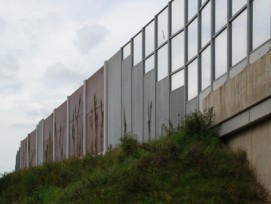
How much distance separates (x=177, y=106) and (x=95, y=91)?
13.6 m

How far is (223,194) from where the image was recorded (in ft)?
50.1

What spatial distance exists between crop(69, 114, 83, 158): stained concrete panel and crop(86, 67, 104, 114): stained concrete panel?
59.8 inches

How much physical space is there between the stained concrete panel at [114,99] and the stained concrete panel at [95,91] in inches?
48.8

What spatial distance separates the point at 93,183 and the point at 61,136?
26.7 m

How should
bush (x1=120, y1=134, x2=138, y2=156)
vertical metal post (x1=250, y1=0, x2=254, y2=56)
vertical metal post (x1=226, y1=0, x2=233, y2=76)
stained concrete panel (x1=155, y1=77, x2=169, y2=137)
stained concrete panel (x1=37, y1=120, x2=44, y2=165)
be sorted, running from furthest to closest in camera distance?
stained concrete panel (x1=37, y1=120, x2=44, y2=165) → stained concrete panel (x1=155, y1=77, x2=169, y2=137) → bush (x1=120, y1=134, x2=138, y2=156) → vertical metal post (x1=226, y1=0, x2=233, y2=76) → vertical metal post (x1=250, y1=0, x2=254, y2=56)

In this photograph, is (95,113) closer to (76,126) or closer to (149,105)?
(76,126)

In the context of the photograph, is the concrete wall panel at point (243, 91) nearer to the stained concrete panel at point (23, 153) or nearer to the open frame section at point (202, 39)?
the open frame section at point (202, 39)

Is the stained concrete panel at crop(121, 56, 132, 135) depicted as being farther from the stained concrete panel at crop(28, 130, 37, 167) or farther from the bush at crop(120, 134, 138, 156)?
the stained concrete panel at crop(28, 130, 37, 167)

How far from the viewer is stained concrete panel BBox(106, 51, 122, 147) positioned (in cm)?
3225

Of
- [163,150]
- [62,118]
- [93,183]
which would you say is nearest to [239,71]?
[163,150]

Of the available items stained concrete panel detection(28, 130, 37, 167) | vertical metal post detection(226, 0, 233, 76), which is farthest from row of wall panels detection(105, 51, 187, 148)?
stained concrete panel detection(28, 130, 37, 167)

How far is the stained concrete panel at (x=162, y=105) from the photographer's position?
24964mm

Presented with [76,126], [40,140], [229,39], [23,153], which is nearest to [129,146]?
[229,39]

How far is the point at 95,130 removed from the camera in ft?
119
